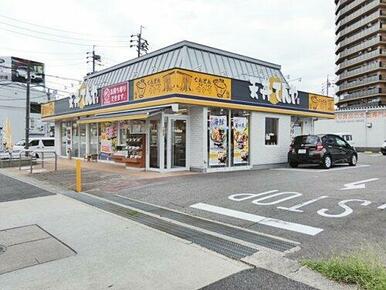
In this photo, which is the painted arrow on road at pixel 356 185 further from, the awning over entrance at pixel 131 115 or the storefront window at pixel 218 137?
the awning over entrance at pixel 131 115

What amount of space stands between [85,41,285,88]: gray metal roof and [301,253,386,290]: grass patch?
11.0 metres

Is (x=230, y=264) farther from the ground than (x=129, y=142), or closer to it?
Result: closer to it

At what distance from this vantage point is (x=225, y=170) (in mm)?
14195

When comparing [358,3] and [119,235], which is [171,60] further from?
[358,3]

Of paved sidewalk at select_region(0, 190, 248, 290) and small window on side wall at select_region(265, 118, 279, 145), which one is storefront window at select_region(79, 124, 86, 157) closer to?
small window on side wall at select_region(265, 118, 279, 145)

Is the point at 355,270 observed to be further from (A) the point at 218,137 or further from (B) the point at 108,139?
(B) the point at 108,139

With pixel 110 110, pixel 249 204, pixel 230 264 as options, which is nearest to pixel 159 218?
pixel 249 204

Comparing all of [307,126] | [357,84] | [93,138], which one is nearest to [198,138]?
[93,138]

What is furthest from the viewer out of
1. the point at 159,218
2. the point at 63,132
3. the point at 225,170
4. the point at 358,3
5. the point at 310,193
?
the point at 358,3

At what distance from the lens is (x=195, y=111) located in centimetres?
1372

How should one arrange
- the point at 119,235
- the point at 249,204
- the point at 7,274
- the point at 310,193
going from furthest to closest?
the point at 310,193 → the point at 249,204 → the point at 119,235 → the point at 7,274

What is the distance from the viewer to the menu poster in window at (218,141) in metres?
13.8

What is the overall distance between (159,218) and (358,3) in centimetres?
7182

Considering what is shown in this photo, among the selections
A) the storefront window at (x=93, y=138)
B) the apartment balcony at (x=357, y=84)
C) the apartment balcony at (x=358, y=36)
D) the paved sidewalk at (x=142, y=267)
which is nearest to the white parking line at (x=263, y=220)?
the paved sidewalk at (x=142, y=267)
